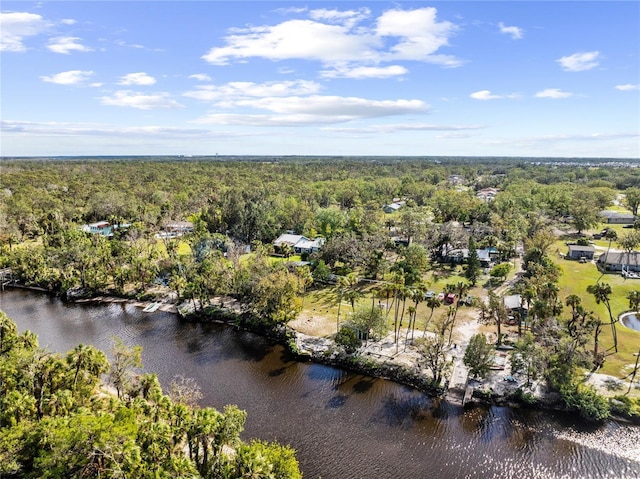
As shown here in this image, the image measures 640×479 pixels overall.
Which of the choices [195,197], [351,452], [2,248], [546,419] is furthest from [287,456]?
[195,197]

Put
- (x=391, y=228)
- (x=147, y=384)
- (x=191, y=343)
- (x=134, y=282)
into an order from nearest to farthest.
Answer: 1. (x=147, y=384)
2. (x=191, y=343)
3. (x=134, y=282)
4. (x=391, y=228)

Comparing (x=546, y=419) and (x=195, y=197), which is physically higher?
(x=195, y=197)

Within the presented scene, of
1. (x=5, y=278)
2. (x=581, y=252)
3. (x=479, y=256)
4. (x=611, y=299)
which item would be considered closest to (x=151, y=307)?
(x=5, y=278)

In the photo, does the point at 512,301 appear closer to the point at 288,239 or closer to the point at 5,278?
the point at 288,239

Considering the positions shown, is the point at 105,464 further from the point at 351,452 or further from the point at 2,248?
the point at 2,248

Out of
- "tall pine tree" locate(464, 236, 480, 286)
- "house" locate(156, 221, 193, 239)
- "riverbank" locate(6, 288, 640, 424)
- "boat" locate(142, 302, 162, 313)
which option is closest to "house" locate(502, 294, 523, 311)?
"riverbank" locate(6, 288, 640, 424)

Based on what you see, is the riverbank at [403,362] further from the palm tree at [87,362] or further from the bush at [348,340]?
the palm tree at [87,362]

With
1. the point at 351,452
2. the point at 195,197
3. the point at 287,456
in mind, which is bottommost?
the point at 351,452
